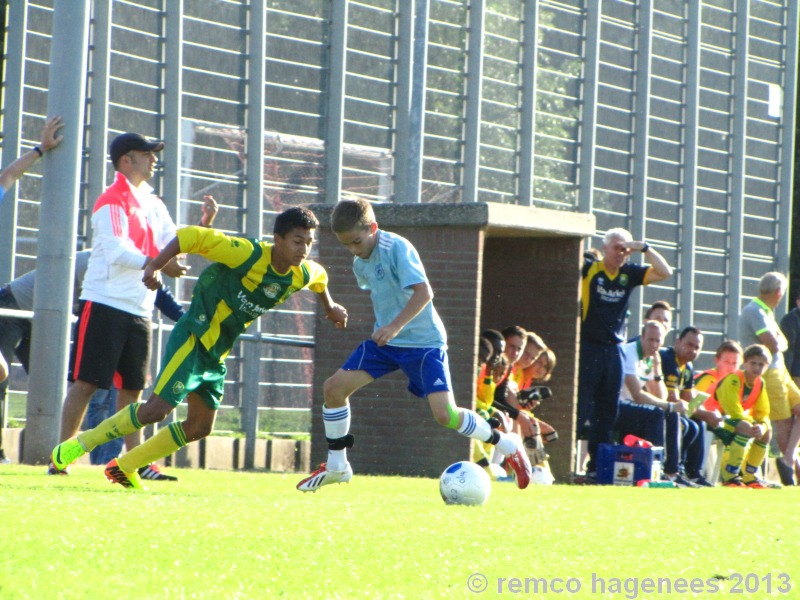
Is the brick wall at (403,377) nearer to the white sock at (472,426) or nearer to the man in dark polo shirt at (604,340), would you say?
the man in dark polo shirt at (604,340)

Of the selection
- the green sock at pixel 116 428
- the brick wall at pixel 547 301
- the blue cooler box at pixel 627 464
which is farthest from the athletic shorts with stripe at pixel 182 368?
the brick wall at pixel 547 301

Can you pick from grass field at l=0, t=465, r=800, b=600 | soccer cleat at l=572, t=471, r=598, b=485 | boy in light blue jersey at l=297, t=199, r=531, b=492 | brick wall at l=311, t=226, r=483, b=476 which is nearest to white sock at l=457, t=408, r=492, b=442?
boy in light blue jersey at l=297, t=199, r=531, b=492

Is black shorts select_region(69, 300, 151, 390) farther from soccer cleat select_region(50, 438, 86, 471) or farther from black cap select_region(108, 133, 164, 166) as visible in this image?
black cap select_region(108, 133, 164, 166)

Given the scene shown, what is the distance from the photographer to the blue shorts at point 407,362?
8.45m

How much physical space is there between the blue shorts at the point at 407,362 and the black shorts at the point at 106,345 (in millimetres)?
1465

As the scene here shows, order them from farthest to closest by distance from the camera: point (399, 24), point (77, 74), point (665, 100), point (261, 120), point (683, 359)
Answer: point (665, 100)
point (399, 24)
point (261, 120)
point (683, 359)
point (77, 74)

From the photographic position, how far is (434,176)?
1802 cm

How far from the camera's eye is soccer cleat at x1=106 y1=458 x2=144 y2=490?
25.9 ft

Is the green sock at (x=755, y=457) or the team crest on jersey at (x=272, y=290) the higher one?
the team crest on jersey at (x=272, y=290)

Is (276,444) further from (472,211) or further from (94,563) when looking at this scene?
(94,563)

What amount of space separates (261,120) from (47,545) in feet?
37.6

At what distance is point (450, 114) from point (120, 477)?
1106cm

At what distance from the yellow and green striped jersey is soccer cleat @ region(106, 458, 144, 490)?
810mm

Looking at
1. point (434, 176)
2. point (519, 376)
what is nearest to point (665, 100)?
point (434, 176)
